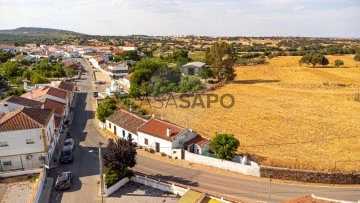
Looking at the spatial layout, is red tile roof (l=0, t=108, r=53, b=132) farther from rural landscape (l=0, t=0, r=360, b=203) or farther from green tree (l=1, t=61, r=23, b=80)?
green tree (l=1, t=61, r=23, b=80)

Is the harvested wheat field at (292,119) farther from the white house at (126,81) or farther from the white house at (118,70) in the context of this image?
the white house at (118,70)

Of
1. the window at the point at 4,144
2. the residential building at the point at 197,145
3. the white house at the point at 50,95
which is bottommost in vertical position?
the residential building at the point at 197,145

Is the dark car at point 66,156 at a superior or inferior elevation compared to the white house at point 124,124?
inferior

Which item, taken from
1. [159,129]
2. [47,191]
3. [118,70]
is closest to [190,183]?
[159,129]

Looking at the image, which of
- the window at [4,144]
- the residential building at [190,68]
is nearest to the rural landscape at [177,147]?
the window at [4,144]

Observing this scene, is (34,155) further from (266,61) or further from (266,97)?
(266,61)
